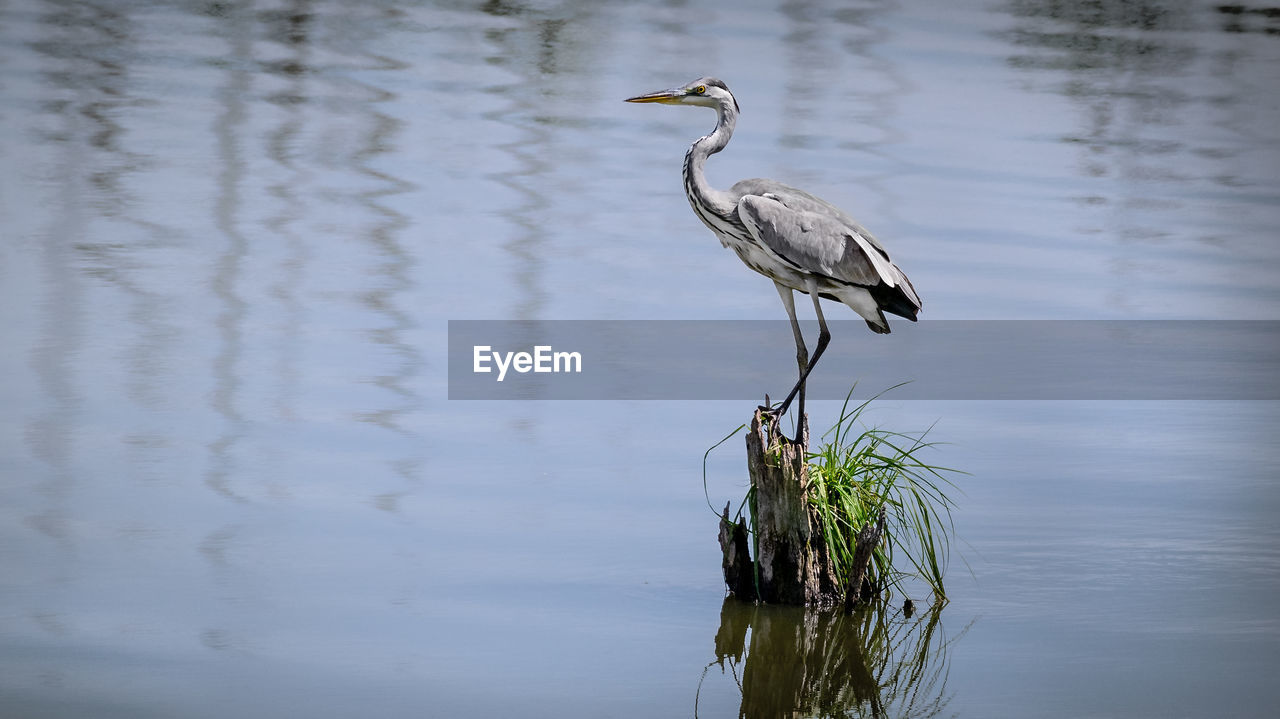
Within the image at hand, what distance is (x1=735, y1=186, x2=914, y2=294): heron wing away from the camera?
209 inches

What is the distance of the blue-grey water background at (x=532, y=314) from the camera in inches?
197

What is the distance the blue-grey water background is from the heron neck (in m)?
1.44

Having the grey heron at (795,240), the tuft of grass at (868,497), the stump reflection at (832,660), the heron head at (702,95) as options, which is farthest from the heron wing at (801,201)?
the stump reflection at (832,660)

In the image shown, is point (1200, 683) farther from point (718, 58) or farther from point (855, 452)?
point (718, 58)

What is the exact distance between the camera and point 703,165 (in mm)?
5539

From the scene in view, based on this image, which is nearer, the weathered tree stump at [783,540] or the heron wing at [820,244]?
the weathered tree stump at [783,540]

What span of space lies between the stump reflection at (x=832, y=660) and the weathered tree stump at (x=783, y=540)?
0.07m

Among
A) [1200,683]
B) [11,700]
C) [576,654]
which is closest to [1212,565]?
[1200,683]

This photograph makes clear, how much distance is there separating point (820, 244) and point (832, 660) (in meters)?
1.50

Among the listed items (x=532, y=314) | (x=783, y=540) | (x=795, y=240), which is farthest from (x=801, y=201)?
(x=532, y=314)

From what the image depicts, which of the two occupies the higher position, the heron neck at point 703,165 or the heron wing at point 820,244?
the heron neck at point 703,165

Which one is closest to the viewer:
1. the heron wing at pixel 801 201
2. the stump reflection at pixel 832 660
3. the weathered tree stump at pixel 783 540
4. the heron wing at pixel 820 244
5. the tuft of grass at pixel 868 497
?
the stump reflection at pixel 832 660

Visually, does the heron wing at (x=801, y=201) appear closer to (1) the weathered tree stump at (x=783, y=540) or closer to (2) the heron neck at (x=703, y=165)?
(2) the heron neck at (x=703, y=165)

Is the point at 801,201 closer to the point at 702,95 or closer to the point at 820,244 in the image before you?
the point at 820,244
